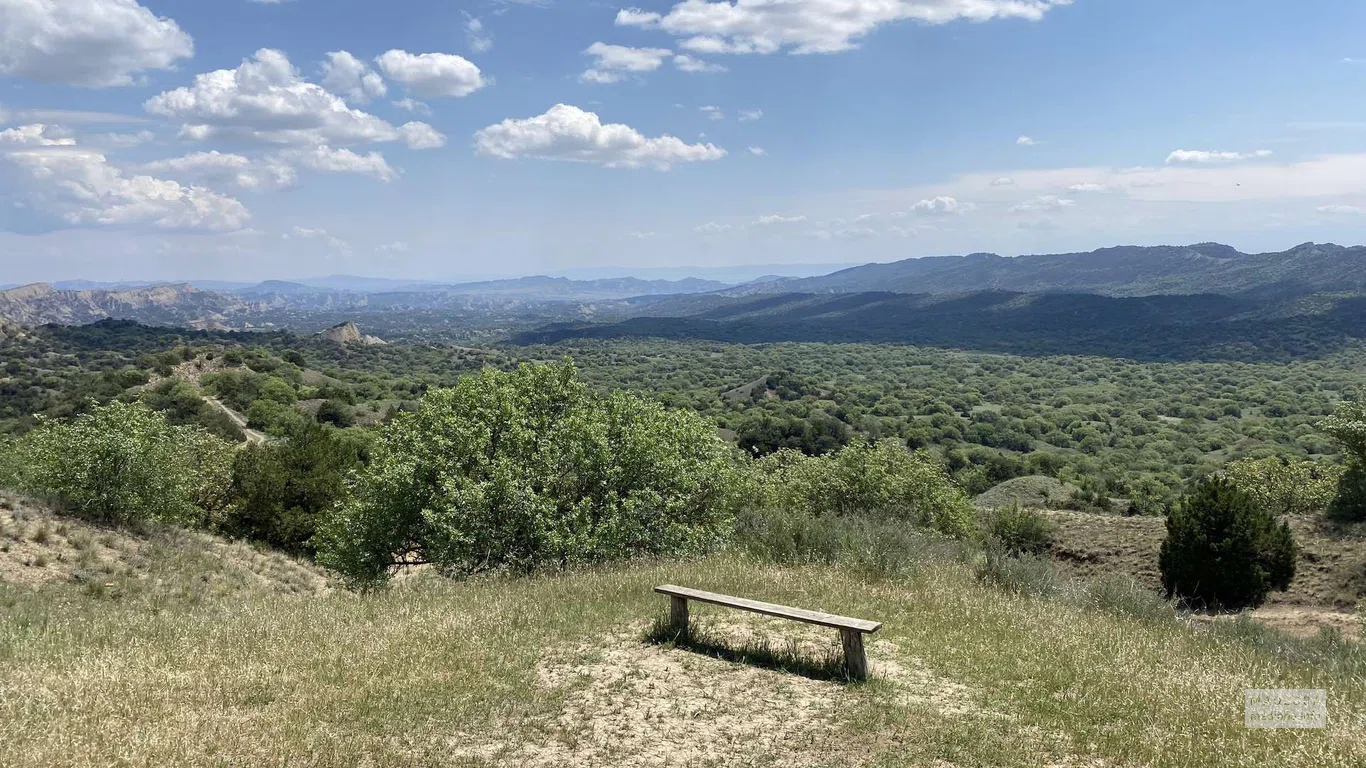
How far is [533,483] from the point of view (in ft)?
49.6

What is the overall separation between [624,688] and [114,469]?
1989cm

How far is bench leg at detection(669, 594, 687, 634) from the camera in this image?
8.38 metres

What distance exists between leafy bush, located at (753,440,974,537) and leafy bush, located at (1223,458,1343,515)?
12466 mm

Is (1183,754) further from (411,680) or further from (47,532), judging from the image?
(47,532)

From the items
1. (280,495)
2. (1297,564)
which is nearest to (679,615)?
(1297,564)

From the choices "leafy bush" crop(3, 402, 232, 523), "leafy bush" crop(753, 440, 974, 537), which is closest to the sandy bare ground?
"leafy bush" crop(3, 402, 232, 523)

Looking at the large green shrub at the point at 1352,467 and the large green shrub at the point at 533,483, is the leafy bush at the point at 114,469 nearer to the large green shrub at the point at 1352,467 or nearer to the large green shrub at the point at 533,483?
the large green shrub at the point at 533,483

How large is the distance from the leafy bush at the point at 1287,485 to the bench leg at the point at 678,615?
32102 millimetres

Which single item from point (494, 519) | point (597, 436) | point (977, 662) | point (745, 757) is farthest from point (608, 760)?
point (597, 436)

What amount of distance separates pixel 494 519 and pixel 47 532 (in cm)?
1114

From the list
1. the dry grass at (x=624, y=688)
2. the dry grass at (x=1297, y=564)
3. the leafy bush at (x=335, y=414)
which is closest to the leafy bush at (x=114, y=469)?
the dry grass at (x=624, y=688)

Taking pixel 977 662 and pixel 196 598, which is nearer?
pixel 977 662

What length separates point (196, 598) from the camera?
1452 centimetres

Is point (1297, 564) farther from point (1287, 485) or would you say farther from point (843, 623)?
point (843, 623)
